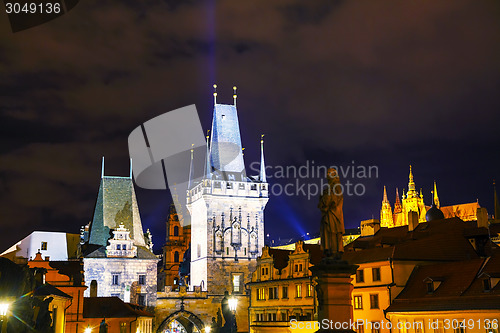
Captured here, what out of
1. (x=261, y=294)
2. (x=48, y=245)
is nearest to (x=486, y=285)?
(x=261, y=294)

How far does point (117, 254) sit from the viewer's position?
62.4 m

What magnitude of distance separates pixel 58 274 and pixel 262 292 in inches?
700

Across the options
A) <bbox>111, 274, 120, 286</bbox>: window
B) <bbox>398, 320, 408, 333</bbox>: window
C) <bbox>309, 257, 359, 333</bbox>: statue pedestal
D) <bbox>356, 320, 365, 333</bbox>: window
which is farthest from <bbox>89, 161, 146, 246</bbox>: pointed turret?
<bbox>309, 257, 359, 333</bbox>: statue pedestal

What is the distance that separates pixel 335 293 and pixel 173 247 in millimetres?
91936

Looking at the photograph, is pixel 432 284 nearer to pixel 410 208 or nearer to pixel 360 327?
pixel 360 327

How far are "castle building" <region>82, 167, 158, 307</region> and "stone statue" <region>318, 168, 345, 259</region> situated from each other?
44711mm

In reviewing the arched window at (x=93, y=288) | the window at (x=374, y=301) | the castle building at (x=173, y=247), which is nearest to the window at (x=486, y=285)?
the window at (x=374, y=301)

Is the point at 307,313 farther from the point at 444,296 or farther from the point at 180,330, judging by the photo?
the point at 180,330

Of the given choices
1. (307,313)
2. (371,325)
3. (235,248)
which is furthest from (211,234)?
(371,325)

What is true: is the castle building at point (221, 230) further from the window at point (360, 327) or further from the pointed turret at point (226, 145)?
the window at point (360, 327)

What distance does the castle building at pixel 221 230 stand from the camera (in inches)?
2603

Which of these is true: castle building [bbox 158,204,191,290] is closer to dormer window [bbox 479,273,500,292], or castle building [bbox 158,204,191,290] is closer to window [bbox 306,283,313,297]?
window [bbox 306,283,313,297]

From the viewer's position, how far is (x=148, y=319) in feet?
201

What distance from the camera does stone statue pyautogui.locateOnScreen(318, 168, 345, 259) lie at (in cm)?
1917
